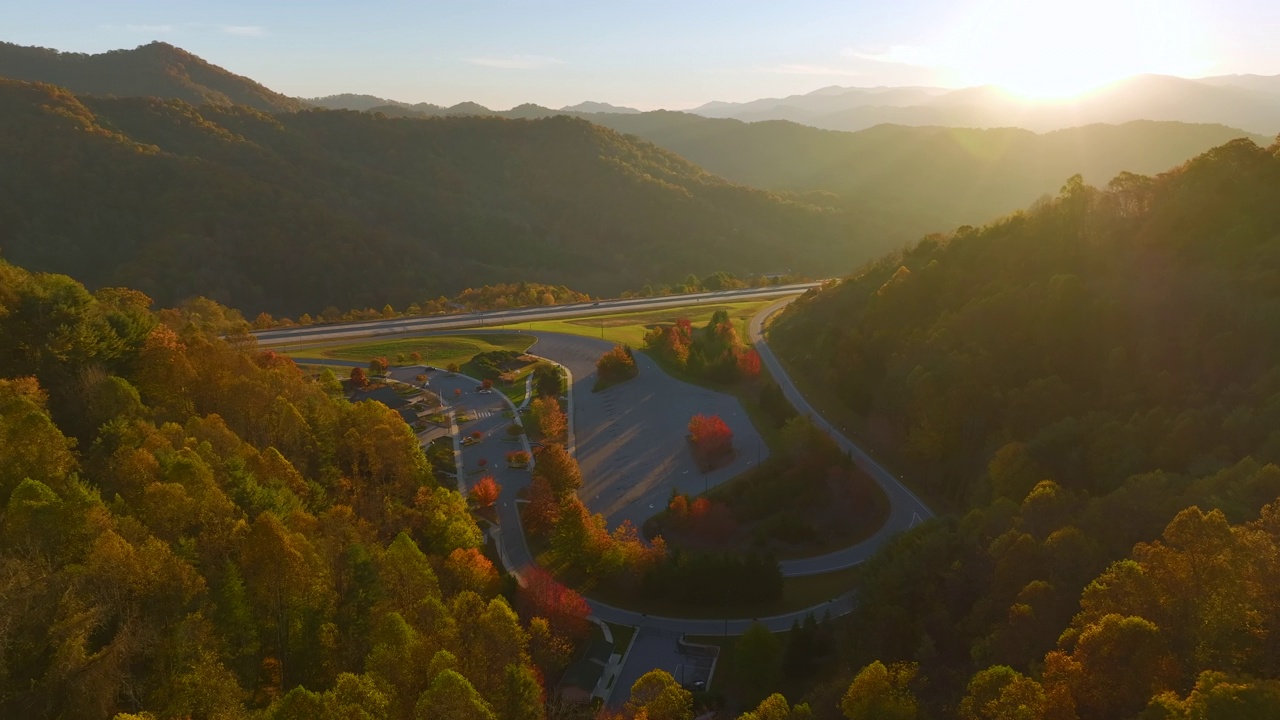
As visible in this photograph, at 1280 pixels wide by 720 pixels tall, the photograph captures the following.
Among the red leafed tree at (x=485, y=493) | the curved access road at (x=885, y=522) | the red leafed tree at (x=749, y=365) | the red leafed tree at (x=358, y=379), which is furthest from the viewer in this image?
the red leafed tree at (x=749, y=365)

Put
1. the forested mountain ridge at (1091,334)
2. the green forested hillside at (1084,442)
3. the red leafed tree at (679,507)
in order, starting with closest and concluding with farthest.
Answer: the green forested hillside at (1084,442), the forested mountain ridge at (1091,334), the red leafed tree at (679,507)

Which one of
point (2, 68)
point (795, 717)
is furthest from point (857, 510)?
point (2, 68)

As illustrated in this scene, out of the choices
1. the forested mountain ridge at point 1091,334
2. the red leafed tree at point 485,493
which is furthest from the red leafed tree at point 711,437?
the red leafed tree at point 485,493

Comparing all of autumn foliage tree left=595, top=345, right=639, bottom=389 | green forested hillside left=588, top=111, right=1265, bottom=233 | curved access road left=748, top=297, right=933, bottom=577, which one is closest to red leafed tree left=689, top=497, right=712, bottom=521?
curved access road left=748, top=297, right=933, bottom=577

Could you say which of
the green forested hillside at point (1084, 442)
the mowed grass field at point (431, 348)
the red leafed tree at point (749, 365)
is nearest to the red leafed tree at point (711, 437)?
the green forested hillside at point (1084, 442)

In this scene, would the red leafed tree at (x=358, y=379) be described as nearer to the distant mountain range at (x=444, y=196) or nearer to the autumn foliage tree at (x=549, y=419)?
the autumn foliage tree at (x=549, y=419)

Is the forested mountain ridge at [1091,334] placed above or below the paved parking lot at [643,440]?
above

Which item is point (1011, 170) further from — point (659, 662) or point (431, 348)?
point (659, 662)

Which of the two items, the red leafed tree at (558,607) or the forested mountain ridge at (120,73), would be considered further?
the forested mountain ridge at (120,73)

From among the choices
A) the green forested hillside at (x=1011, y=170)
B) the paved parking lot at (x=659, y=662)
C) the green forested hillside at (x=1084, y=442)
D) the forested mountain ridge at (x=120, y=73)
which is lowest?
the paved parking lot at (x=659, y=662)
